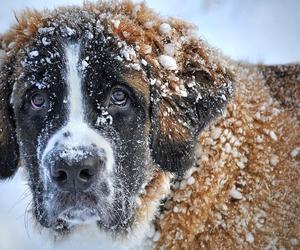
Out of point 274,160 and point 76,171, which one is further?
point 274,160

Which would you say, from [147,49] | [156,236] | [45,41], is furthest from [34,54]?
[156,236]

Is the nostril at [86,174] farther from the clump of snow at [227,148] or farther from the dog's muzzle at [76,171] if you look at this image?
the clump of snow at [227,148]

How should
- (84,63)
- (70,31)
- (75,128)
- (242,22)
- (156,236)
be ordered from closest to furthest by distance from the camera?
(75,128) < (84,63) < (70,31) < (156,236) < (242,22)

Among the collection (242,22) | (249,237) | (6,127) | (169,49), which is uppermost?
(242,22)

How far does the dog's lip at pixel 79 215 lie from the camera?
10.7ft

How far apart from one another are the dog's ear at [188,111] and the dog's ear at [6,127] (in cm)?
85

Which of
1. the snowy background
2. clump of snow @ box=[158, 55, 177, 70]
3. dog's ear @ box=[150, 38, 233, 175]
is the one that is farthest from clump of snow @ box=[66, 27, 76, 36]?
the snowy background

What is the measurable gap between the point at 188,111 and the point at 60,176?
2.94 ft

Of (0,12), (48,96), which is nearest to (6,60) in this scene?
(48,96)

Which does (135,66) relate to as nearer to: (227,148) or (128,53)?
(128,53)

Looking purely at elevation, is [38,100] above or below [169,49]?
below

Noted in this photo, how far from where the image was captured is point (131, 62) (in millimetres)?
3389

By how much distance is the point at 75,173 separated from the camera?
9.95 ft

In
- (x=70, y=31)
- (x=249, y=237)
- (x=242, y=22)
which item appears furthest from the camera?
(x=242, y=22)
